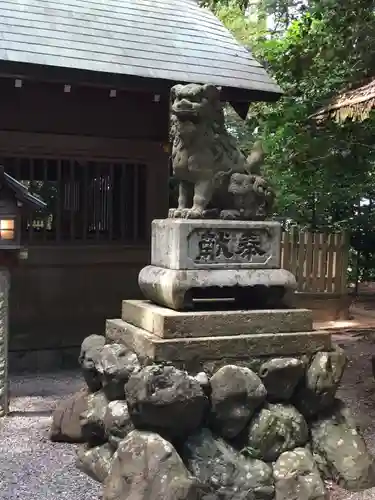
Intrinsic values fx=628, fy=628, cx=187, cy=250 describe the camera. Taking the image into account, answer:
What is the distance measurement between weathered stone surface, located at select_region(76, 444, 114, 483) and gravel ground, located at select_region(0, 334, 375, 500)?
0.06m

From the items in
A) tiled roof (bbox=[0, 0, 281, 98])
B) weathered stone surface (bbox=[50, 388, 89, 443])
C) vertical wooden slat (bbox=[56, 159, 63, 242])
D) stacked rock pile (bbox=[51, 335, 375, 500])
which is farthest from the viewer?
vertical wooden slat (bbox=[56, 159, 63, 242])

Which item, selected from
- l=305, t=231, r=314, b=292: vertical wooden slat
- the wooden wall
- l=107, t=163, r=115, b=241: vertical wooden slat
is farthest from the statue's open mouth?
l=305, t=231, r=314, b=292: vertical wooden slat

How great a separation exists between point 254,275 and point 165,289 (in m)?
0.74

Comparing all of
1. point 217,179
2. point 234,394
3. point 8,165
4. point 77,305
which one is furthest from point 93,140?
point 234,394

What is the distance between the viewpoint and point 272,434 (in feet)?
14.8

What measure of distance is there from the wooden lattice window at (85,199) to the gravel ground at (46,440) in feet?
6.30

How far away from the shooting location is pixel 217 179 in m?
5.13

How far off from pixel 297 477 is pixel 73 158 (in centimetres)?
530

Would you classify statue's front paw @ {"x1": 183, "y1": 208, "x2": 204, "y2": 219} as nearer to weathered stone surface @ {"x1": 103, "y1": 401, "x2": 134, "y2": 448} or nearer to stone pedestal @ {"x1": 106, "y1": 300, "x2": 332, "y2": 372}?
stone pedestal @ {"x1": 106, "y1": 300, "x2": 332, "y2": 372}

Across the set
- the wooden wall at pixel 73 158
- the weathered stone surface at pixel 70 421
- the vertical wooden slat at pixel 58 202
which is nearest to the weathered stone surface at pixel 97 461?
the weathered stone surface at pixel 70 421

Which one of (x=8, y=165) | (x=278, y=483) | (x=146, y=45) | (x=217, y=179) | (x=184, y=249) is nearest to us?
(x=278, y=483)

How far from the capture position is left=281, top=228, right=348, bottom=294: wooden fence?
1149cm

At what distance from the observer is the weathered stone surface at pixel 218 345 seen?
448cm

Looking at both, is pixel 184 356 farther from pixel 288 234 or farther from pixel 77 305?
pixel 288 234
